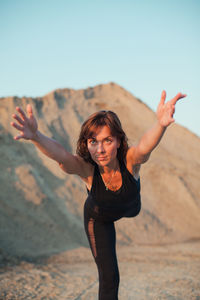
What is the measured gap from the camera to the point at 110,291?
2654mm

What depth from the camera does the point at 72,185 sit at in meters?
8.90

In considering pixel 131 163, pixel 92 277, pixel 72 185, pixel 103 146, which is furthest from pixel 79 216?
pixel 103 146

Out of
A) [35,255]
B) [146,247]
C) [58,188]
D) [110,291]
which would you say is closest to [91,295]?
[110,291]

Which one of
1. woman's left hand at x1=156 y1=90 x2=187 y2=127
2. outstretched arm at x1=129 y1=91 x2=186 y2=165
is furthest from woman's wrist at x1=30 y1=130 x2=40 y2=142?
woman's left hand at x1=156 y1=90 x2=187 y2=127

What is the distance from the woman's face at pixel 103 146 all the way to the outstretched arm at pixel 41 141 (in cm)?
21

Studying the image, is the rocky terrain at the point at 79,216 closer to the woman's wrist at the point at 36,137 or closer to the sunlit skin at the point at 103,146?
the sunlit skin at the point at 103,146

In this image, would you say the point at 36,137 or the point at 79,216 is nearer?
the point at 36,137

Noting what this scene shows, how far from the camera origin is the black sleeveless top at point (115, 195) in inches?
100

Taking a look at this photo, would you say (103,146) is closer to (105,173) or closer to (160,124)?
(105,173)

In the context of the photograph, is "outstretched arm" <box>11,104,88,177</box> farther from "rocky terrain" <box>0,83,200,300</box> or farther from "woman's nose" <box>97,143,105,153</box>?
"rocky terrain" <box>0,83,200,300</box>

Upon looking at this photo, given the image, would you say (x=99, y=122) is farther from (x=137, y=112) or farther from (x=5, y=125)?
(x=137, y=112)

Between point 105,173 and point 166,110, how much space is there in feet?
2.87

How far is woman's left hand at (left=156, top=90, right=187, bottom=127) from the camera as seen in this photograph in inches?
82.0

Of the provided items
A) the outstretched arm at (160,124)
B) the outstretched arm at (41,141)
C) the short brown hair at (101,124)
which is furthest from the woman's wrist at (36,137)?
the outstretched arm at (160,124)
